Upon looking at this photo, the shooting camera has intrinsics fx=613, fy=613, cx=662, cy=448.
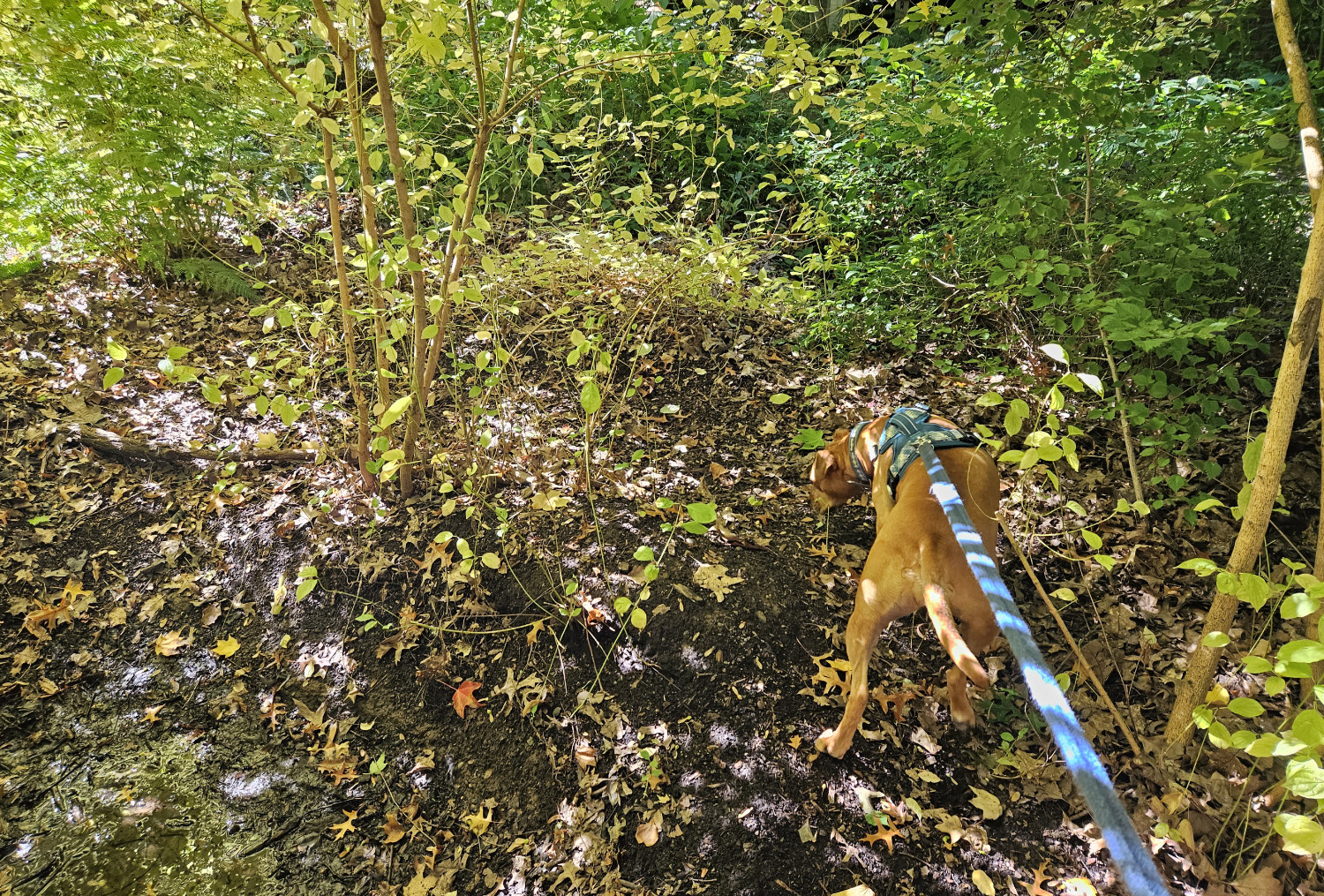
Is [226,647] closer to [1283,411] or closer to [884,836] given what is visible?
[884,836]

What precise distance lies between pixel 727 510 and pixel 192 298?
15.4 feet

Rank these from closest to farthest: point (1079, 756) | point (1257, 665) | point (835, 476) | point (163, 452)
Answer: point (1079, 756) → point (1257, 665) → point (835, 476) → point (163, 452)

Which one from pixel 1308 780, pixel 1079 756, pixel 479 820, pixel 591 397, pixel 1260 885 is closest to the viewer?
pixel 1079 756

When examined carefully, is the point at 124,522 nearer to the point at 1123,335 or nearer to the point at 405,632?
the point at 405,632

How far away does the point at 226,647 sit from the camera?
10.0 ft

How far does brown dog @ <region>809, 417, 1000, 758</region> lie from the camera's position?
2.21 metres

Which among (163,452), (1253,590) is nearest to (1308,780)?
(1253,590)

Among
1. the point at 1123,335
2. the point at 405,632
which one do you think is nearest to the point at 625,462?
the point at 405,632

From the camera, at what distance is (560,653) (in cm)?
284

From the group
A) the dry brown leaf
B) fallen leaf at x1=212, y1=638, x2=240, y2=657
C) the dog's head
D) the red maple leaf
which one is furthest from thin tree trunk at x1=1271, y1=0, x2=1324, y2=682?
fallen leaf at x1=212, y1=638, x2=240, y2=657

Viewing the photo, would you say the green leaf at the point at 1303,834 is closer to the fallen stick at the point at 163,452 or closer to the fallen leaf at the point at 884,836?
the fallen leaf at the point at 884,836

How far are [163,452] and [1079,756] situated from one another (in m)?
4.69

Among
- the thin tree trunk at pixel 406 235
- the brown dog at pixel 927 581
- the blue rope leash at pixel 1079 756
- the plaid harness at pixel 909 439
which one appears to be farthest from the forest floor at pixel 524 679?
the blue rope leash at pixel 1079 756

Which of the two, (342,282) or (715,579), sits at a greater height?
(342,282)
